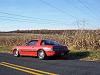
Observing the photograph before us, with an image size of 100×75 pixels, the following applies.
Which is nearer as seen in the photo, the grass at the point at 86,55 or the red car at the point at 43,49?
the grass at the point at 86,55

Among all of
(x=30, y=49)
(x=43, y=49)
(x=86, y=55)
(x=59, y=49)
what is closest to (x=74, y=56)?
(x=86, y=55)

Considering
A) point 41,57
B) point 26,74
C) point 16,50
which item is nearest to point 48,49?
point 41,57

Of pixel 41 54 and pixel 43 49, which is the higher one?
pixel 43 49

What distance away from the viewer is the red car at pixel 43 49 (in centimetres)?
1944

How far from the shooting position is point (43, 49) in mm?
19969

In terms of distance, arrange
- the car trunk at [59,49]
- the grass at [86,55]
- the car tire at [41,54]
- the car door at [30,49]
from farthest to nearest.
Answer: the car door at [30,49], the car tire at [41,54], the car trunk at [59,49], the grass at [86,55]

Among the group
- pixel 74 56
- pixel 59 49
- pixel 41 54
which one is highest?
pixel 59 49

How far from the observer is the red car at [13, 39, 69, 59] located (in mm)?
19438

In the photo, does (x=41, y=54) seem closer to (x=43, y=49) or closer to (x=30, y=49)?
(x=43, y=49)

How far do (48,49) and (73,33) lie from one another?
7500 millimetres

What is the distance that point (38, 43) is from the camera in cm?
2073

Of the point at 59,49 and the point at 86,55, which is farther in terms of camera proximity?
the point at 86,55

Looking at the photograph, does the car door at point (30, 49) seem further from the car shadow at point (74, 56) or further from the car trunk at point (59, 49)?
the car trunk at point (59, 49)

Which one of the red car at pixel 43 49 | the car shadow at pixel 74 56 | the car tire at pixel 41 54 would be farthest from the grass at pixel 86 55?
the car tire at pixel 41 54
